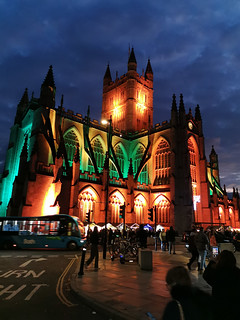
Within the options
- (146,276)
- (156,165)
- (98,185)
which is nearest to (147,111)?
(156,165)

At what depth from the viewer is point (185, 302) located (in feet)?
7.34

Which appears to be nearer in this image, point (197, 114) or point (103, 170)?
point (103, 170)

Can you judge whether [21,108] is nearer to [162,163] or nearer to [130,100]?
[130,100]

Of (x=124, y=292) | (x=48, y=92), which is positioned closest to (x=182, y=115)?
(x=48, y=92)

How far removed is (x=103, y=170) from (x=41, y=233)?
16516 mm

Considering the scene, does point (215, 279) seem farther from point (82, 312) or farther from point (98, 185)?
point (98, 185)

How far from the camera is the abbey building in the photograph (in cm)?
2839

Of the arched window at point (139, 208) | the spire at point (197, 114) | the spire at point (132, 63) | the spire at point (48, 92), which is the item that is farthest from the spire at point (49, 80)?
the spire at point (197, 114)

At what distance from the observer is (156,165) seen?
42344 millimetres

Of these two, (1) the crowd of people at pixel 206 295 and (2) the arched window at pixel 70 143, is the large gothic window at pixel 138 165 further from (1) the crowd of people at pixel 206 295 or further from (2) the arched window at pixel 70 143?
(1) the crowd of people at pixel 206 295

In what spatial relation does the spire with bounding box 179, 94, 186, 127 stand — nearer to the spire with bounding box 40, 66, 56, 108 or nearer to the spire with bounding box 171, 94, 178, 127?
the spire with bounding box 171, 94, 178, 127

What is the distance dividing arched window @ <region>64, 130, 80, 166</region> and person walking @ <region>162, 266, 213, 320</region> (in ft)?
116

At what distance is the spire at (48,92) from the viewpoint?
33938 millimetres

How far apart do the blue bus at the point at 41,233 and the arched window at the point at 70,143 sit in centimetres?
1795
